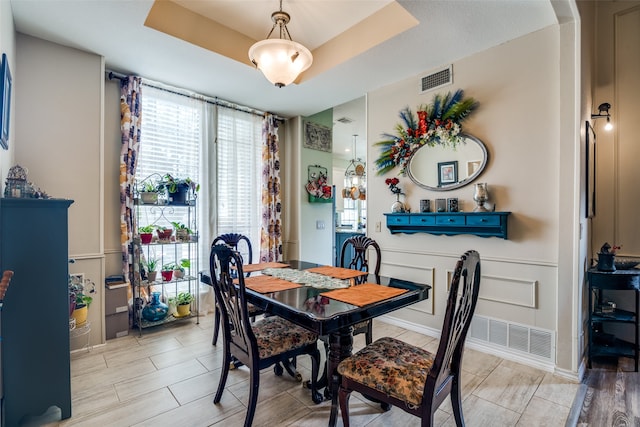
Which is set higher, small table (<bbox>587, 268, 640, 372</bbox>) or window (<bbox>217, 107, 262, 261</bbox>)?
window (<bbox>217, 107, 262, 261</bbox>)

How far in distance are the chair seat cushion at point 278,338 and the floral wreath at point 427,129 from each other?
6.71 ft

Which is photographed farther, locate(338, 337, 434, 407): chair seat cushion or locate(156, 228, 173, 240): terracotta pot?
locate(156, 228, 173, 240): terracotta pot

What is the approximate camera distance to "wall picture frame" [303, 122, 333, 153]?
4641 mm

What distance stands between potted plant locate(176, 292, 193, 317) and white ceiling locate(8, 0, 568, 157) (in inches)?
91.9

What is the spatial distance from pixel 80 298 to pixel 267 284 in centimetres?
168

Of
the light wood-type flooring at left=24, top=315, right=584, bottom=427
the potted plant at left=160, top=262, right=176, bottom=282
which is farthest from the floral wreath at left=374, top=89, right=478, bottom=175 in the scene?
the potted plant at left=160, top=262, right=176, bottom=282

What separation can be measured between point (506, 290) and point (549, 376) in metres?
0.66

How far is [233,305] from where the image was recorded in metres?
1.81

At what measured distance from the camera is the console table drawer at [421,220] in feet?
9.76

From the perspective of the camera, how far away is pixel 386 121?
347 cm

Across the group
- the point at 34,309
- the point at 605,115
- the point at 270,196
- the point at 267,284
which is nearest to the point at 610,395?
the point at 605,115

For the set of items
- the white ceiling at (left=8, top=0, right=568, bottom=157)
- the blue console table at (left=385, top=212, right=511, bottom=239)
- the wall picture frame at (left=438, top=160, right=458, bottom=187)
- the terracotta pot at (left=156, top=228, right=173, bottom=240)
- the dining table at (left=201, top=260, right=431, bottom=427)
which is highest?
the white ceiling at (left=8, top=0, right=568, bottom=157)

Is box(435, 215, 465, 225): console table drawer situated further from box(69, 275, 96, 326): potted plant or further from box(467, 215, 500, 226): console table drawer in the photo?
box(69, 275, 96, 326): potted plant

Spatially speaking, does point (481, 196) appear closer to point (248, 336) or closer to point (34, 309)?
point (248, 336)
